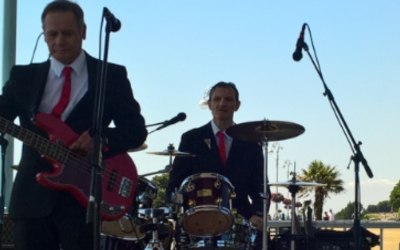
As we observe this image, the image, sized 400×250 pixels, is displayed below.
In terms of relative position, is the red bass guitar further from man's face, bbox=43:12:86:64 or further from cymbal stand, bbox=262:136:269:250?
cymbal stand, bbox=262:136:269:250

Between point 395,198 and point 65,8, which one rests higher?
point 395,198

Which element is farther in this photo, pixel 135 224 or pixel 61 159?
pixel 135 224

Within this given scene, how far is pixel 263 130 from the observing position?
7285 millimetres

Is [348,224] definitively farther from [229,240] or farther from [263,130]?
[229,240]

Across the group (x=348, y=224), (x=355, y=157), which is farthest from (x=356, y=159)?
(x=348, y=224)

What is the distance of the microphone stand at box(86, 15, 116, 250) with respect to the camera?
351cm

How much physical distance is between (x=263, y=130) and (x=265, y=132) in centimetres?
4

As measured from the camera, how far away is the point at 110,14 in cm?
393

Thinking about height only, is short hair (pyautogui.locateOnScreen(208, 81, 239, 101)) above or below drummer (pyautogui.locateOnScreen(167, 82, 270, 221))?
above

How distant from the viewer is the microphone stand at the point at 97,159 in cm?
351

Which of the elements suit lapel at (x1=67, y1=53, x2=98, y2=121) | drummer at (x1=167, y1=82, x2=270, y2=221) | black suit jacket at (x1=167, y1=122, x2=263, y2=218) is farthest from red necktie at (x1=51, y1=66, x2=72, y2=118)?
black suit jacket at (x1=167, y1=122, x2=263, y2=218)

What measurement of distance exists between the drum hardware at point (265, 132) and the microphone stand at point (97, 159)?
344cm

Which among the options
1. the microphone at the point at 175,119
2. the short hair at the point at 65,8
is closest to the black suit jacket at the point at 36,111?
the short hair at the point at 65,8

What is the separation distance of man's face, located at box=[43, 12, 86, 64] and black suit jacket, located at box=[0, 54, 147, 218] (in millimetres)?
113
